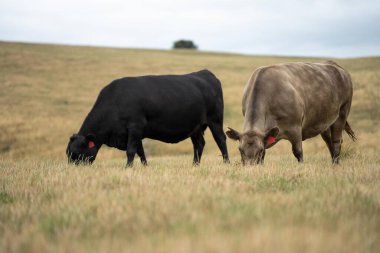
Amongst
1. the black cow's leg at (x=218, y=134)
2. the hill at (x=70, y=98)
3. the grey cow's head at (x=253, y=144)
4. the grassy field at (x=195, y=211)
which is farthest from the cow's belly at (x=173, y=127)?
the hill at (x=70, y=98)

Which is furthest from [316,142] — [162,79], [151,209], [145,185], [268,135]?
→ [151,209]

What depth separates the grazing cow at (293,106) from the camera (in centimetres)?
764

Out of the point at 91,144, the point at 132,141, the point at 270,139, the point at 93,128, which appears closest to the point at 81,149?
the point at 91,144

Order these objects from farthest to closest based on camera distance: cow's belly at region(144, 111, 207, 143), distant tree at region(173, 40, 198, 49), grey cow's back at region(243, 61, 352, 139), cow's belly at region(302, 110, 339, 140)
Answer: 1. distant tree at region(173, 40, 198, 49)
2. cow's belly at region(144, 111, 207, 143)
3. cow's belly at region(302, 110, 339, 140)
4. grey cow's back at region(243, 61, 352, 139)

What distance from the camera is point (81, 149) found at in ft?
29.6

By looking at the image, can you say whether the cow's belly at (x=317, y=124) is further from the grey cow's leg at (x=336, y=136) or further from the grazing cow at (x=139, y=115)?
the grazing cow at (x=139, y=115)

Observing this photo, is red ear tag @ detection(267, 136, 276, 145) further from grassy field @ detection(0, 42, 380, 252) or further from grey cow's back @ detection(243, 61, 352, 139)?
grassy field @ detection(0, 42, 380, 252)

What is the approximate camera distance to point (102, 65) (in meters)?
41.6

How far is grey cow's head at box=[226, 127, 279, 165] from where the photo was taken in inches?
289

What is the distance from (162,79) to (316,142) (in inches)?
472

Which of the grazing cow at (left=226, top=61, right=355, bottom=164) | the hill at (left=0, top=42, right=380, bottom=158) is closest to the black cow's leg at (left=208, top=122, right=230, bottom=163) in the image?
the grazing cow at (left=226, top=61, right=355, bottom=164)

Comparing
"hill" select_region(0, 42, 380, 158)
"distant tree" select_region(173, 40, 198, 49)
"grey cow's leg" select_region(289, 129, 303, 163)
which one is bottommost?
"hill" select_region(0, 42, 380, 158)

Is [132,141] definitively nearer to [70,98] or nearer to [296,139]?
[296,139]

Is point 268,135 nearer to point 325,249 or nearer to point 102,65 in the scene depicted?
point 325,249
